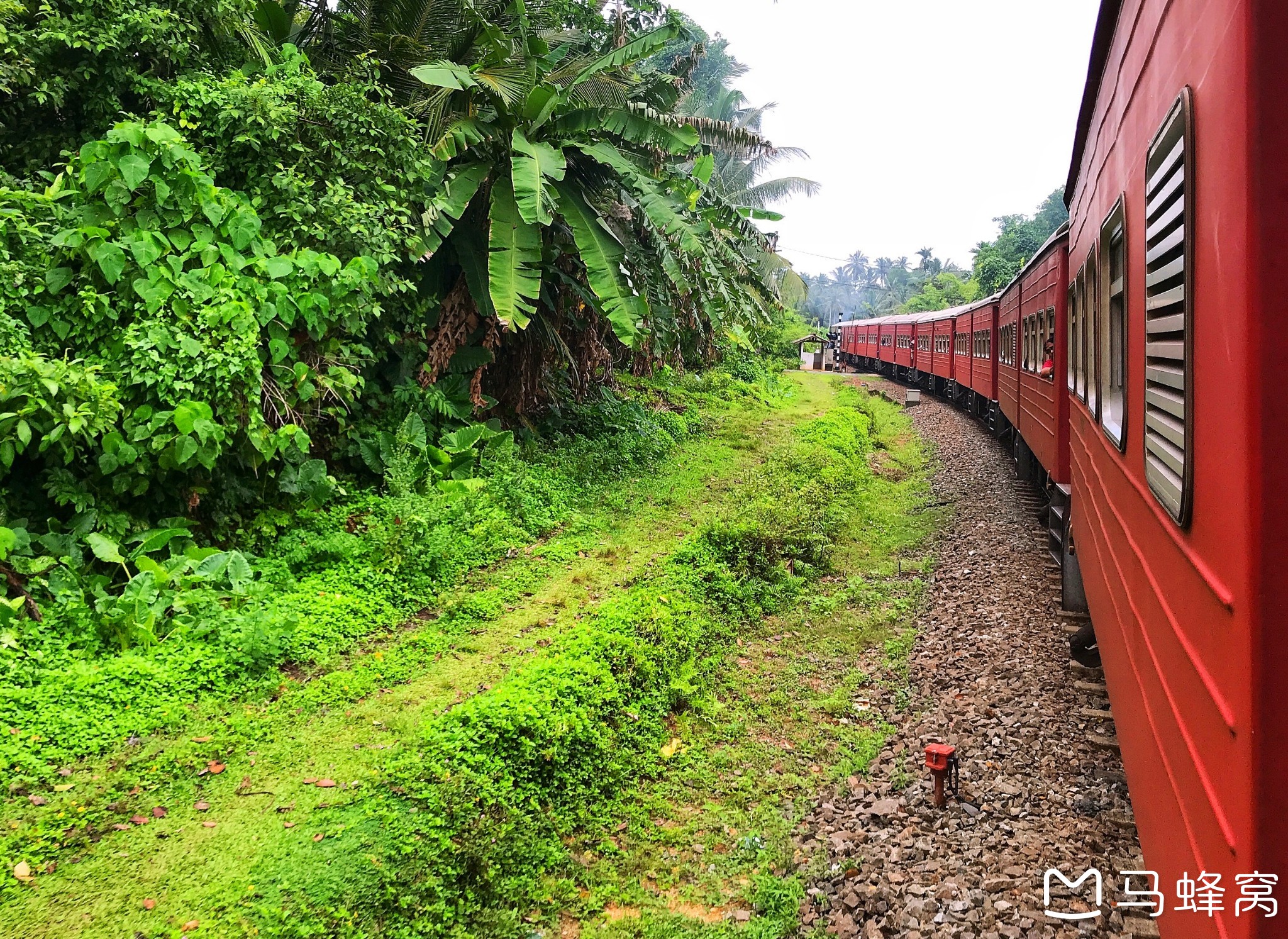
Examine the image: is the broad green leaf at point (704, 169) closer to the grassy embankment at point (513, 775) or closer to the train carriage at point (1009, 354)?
the train carriage at point (1009, 354)

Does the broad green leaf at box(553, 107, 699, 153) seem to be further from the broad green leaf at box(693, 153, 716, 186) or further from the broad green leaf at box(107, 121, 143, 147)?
the broad green leaf at box(107, 121, 143, 147)

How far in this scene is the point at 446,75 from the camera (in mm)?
7012

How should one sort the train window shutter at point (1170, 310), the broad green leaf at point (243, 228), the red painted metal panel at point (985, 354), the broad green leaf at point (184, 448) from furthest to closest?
the red painted metal panel at point (985, 354) < the broad green leaf at point (243, 228) < the broad green leaf at point (184, 448) < the train window shutter at point (1170, 310)

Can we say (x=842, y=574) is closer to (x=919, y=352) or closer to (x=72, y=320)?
(x=72, y=320)

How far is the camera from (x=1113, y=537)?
3.55 metres

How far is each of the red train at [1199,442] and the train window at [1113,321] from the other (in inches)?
0.9

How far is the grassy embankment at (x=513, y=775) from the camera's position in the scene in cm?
336

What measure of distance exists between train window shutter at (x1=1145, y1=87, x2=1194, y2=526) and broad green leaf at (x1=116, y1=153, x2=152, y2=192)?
17.7 feet

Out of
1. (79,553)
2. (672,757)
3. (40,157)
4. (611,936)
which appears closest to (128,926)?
(611,936)

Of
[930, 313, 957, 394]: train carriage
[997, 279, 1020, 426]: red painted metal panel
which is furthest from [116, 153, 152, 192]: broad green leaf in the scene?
[930, 313, 957, 394]: train carriage

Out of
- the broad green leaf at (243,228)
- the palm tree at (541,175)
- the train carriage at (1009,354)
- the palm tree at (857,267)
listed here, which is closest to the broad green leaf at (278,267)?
the broad green leaf at (243,228)

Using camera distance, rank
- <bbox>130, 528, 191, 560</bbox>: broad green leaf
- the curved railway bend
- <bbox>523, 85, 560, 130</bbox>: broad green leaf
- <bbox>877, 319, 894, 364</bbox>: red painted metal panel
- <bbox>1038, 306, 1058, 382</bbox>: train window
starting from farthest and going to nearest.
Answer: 1. <bbox>877, 319, 894, 364</bbox>: red painted metal panel
2. <bbox>1038, 306, 1058, 382</bbox>: train window
3. <bbox>523, 85, 560, 130</bbox>: broad green leaf
4. <bbox>130, 528, 191, 560</bbox>: broad green leaf
5. the curved railway bend

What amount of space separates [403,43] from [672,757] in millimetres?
6777

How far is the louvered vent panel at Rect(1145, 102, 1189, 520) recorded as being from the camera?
1934 millimetres
